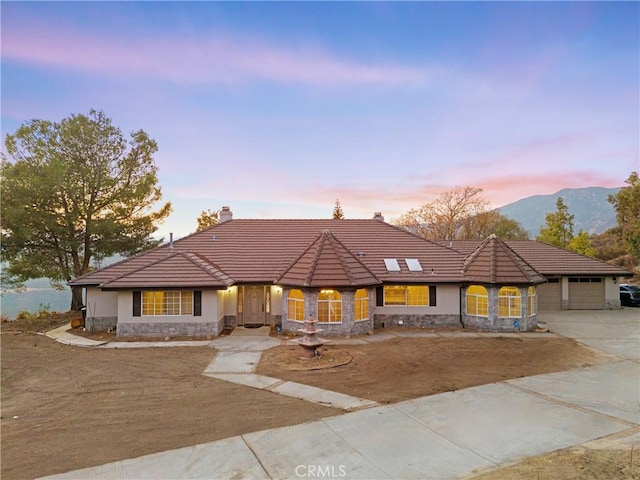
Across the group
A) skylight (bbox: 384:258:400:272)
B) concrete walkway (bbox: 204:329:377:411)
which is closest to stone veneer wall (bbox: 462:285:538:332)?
skylight (bbox: 384:258:400:272)

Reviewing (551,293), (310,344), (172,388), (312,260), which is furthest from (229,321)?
(551,293)

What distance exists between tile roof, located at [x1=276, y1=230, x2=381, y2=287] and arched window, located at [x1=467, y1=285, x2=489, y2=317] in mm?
5024

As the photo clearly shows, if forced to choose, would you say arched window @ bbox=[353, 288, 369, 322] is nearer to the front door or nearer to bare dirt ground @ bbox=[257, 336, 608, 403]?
bare dirt ground @ bbox=[257, 336, 608, 403]

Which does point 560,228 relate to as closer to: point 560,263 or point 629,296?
point 629,296

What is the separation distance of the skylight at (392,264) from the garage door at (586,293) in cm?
1264

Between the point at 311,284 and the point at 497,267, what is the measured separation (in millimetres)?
9567

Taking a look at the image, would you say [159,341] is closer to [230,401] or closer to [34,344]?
[34,344]

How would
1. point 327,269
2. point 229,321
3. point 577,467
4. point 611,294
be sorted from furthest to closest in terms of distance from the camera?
point 611,294 < point 229,321 < point 327,269 < point 577,467

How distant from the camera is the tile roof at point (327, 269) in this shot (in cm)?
1673

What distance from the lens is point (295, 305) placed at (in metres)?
17.4

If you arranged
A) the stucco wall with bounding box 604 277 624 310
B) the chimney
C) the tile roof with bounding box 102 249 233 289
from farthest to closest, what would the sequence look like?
the chimney
the stucco wall with bounding box 604 277 624 310
the tile roof with bounding box 102 249 233 289

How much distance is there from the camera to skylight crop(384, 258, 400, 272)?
19.3m

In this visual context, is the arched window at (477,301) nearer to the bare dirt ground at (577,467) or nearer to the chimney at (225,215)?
the bare dirt ground at (577,467)

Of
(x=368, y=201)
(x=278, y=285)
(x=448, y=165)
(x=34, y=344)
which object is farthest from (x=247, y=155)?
(x=368, y=201)
